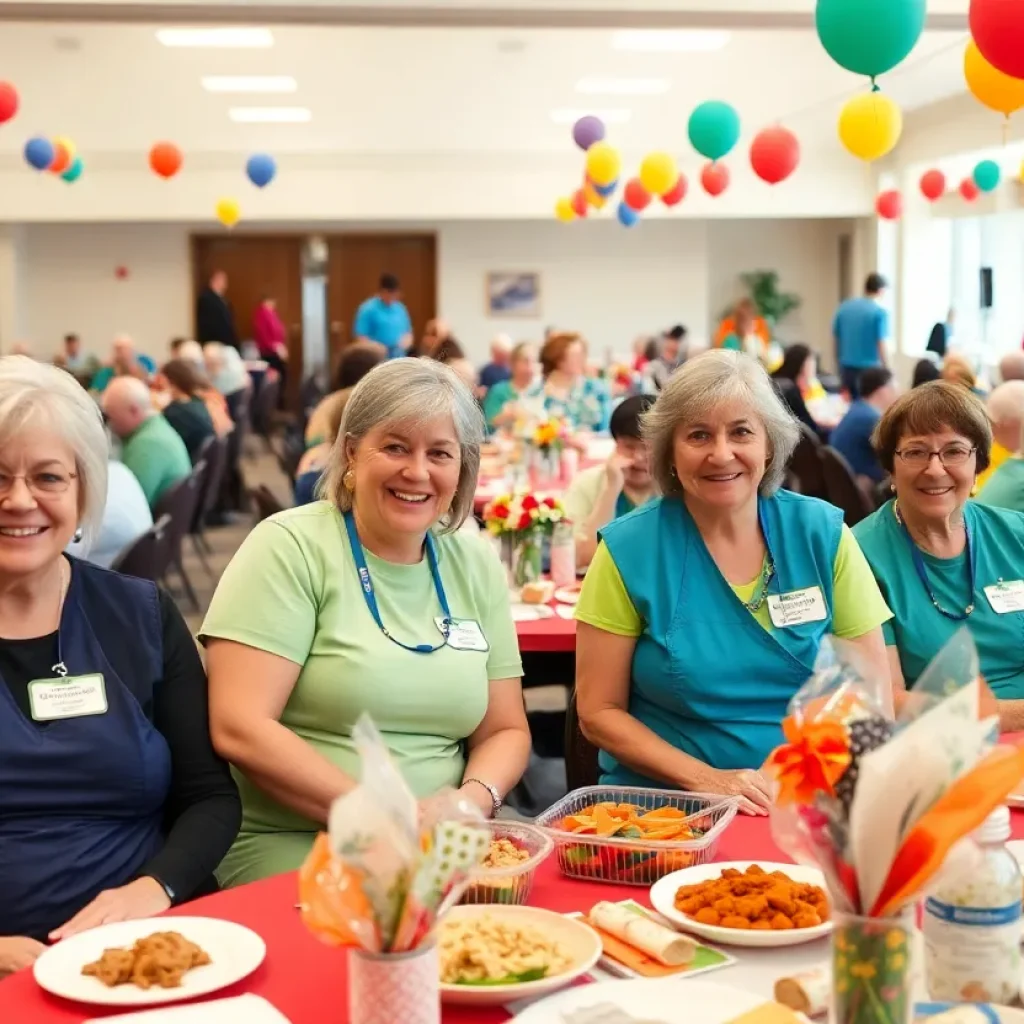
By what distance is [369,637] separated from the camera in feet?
7.66

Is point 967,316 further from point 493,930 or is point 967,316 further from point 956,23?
point 493,930

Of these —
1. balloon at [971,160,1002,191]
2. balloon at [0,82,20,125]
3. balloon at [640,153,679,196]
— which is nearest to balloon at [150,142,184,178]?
balloon at [0,82,20,125]

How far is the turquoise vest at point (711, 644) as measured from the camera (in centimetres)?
256

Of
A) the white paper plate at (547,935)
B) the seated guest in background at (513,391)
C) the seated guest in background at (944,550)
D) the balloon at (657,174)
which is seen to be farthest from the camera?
the balloon at (657,174)

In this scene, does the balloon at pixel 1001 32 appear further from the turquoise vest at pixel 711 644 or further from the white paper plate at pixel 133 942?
the white paper plate at pixel 133 942

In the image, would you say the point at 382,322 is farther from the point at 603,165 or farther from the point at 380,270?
the point at 603,165

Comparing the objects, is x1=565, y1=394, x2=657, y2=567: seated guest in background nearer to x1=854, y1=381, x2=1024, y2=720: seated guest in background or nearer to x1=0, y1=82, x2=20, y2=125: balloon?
x1=854, y1=381, x2=1024, y2=720: seated guest in background

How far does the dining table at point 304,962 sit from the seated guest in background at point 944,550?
3.62ft

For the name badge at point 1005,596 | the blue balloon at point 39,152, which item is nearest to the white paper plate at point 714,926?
the name badge at point 1005,596

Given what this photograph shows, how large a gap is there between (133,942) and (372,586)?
2.71ft

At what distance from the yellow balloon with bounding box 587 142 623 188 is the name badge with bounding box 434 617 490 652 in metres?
7.14

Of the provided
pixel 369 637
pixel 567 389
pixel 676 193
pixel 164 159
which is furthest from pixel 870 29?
pixel 164 159

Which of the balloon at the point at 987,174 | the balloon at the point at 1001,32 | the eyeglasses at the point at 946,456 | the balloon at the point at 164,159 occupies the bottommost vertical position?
the eyeglasses at the point at 946,456

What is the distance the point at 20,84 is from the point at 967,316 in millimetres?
9782
